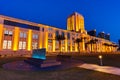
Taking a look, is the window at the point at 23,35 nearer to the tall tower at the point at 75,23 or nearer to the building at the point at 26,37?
the building at the point at 26,37

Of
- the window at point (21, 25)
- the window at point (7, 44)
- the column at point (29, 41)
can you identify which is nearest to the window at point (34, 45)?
the column at point (29, 41)

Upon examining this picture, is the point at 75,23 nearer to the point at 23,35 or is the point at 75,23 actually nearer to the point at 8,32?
the point at 23,35

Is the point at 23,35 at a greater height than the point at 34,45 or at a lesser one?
greater

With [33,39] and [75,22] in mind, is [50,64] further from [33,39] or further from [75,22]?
[75,22]

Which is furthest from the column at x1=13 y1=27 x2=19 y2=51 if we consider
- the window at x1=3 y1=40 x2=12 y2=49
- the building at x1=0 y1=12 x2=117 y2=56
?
the window at x1=3 y1=40 x2=12 y2=49

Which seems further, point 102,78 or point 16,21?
point 16,21

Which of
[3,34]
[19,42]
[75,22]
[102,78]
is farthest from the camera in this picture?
[75,22]

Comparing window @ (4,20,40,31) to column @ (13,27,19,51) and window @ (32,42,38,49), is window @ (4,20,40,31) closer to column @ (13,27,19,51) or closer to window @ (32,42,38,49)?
column @ (13,27,19,51)

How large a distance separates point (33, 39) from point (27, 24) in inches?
300

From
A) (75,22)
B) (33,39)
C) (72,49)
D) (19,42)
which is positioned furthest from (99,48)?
(19,42)

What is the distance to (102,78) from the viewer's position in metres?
9.19

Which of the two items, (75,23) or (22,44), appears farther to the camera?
(75,23)

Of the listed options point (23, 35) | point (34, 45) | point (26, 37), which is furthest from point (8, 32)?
point (34, 45)

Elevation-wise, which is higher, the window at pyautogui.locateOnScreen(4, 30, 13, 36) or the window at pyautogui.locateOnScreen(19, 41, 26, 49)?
the window at pyautogui.locateOnScreen(4, 30, 13, 36)
